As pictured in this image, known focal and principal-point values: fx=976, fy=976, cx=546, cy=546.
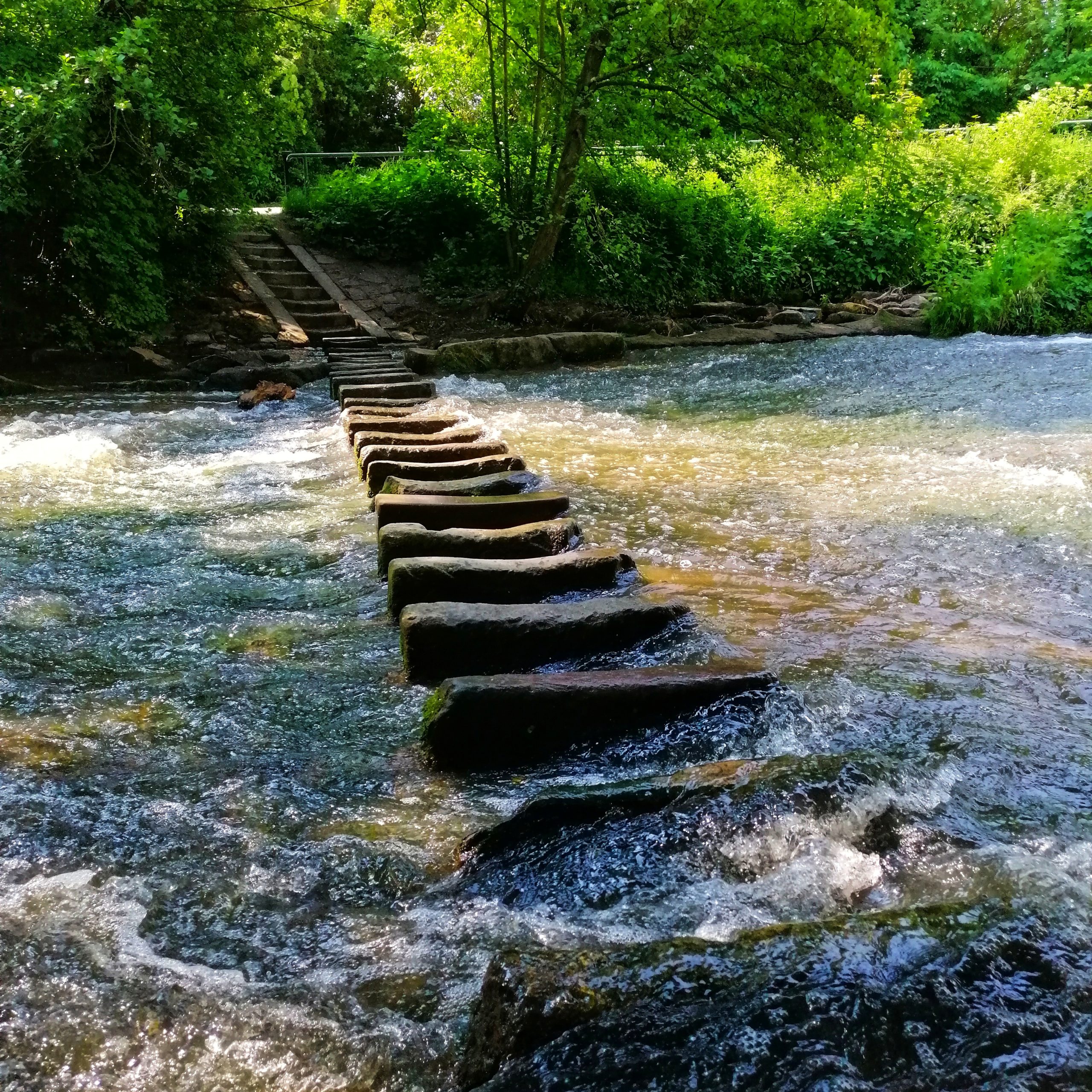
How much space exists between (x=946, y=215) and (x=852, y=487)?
12512 mm

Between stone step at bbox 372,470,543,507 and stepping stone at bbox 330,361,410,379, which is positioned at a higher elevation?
stepping stone at bbox 330,361,410,379

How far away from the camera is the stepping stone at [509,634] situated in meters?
3.21

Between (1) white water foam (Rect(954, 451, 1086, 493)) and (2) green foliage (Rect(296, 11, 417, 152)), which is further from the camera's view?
(2) green foliage (Rect(296, 11, 417, 152))

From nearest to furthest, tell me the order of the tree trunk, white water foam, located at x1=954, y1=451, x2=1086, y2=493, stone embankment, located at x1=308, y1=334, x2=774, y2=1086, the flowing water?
the flowing water → stone embankment, located at x1=308, y1=334, x2=774, y2=1086 → white water foam, located at x1=954, y1=451, x2=1086, y2=493 → the tree trunk

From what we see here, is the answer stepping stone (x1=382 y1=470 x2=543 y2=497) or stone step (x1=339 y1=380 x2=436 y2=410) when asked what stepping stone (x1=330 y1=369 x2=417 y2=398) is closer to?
stone step (x1=339 y1=380 x2=436 y2=410)

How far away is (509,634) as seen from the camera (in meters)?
3.26

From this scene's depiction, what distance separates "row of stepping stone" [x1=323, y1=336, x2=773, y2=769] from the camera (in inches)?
108

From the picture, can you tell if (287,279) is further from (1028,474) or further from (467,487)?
(1028,474)

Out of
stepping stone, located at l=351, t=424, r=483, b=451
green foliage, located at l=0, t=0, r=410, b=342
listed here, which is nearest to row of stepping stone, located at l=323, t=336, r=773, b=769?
stepping stone, located at l=351, t=424, r=483, b=451

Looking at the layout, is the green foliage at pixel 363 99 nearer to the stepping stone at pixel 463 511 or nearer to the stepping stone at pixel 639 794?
the stepping stone at pixel 463 511

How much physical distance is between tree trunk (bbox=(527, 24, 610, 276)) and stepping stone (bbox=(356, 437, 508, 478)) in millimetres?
7271

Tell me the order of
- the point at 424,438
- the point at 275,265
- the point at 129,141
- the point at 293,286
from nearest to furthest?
the point at 424,438, the point at 129,141, the point at 293,286, the point at 275,265

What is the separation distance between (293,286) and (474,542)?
9.66 m

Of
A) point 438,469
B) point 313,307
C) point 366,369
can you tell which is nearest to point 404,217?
point 313,307
